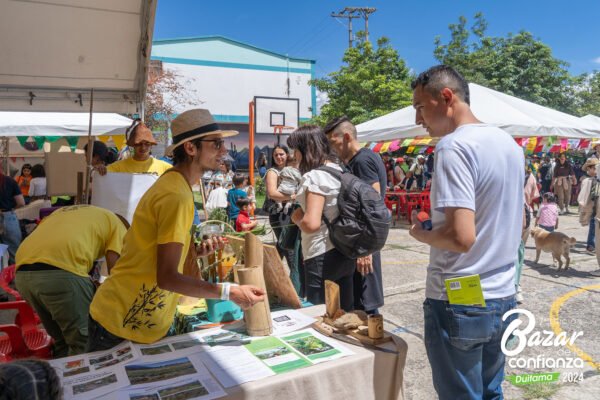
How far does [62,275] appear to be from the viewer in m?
2.39

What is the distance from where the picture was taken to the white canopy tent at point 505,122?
7.79 metres

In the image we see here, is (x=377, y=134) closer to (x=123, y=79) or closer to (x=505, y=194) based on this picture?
(x=123, y=79)

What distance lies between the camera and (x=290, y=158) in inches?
195

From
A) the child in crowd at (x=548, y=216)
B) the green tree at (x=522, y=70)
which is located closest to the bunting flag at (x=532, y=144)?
the child in crowd at (x=548, y=216)

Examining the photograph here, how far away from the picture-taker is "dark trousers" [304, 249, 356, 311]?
268 centimetres

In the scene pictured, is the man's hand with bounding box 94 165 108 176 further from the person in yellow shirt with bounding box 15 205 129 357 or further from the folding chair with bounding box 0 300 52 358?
the person in yellow shirt with bounding box 15 205 129 357

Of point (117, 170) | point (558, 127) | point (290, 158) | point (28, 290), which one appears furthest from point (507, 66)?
point (28, 290)

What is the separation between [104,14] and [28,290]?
2184 mm

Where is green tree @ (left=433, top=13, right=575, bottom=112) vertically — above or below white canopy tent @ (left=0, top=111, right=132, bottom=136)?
above

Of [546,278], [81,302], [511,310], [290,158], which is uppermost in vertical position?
[290,158]

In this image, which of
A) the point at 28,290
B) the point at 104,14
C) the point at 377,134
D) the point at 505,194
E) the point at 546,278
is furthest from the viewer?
the point at 377,134

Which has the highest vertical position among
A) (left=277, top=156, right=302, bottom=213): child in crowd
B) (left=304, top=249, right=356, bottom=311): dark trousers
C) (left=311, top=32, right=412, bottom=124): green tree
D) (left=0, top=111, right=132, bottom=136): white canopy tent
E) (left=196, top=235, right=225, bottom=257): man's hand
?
(left=311, top=32, right=412, bottom=124): green tree

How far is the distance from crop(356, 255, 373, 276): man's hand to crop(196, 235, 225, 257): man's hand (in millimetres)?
947

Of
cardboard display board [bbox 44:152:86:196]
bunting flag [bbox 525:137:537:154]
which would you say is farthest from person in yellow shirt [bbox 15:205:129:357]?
bunting flag [bbox 525:137:537:154]
